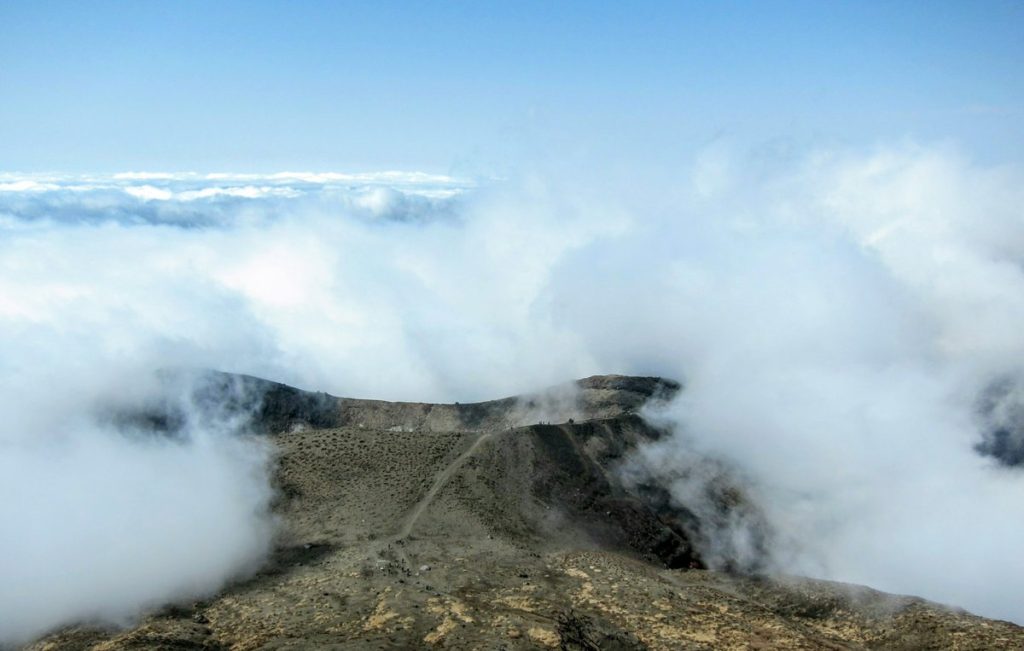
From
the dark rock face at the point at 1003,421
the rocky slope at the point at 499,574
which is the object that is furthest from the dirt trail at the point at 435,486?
the dark rock face at the point at 1003,421

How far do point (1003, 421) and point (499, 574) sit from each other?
100224 millimetres

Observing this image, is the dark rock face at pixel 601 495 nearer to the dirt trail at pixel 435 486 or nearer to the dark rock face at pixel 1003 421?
the dirt trail at pixel 435 486

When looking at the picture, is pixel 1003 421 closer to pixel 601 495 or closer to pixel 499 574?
pixel 601 495

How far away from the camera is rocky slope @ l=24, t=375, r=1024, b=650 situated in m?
40.1

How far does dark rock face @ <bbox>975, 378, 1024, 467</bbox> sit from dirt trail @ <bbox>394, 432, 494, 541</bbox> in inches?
3151

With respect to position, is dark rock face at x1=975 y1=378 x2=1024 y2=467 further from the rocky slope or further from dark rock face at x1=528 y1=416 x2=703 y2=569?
dark rock face at x1=528 y1=416 x2=703 y2=569

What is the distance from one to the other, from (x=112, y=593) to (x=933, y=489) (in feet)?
284

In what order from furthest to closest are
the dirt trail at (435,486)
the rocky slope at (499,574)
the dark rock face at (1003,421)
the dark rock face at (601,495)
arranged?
the dark rock face at (1003,421) < the dark rock face at (601,495) < the dirt trail at (435,486) < the rocky slope at (499,574)

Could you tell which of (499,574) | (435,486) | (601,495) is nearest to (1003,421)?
(601,495)

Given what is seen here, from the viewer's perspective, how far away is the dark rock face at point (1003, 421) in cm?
10556

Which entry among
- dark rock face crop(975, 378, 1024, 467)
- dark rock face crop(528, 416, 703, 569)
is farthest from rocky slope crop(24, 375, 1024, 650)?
dark rock face crop(975, 378, 1024, 467)

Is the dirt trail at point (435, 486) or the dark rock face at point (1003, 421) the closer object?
the dirt trail at point (435, 486)

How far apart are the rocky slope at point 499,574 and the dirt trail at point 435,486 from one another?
161mm

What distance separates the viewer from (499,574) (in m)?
48.5
